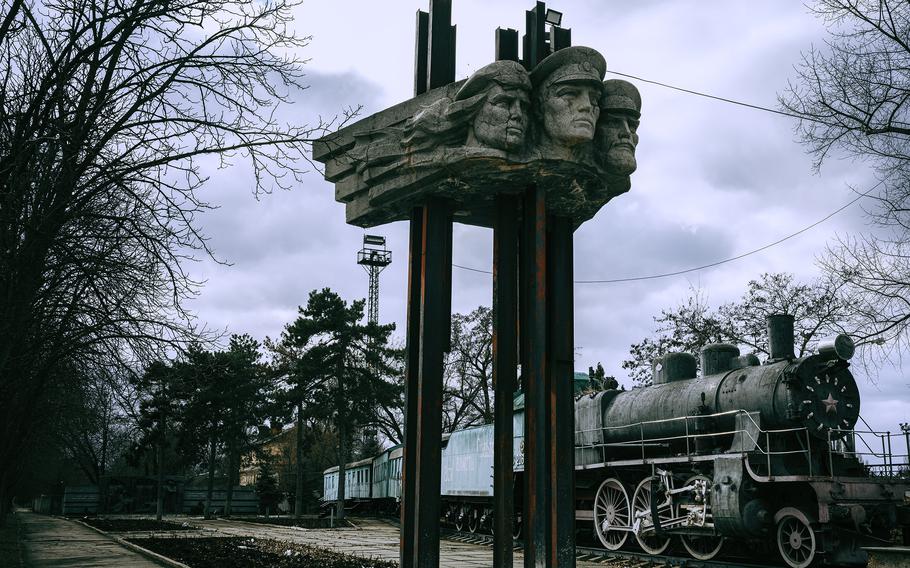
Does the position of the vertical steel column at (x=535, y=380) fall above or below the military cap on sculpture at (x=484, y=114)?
below

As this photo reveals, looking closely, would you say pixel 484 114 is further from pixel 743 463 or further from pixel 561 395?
pixel 743 463

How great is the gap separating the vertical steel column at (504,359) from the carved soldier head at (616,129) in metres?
1.21

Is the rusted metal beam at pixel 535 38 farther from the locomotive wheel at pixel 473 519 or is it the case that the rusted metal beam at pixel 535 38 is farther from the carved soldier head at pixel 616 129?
the locomotive wheel at pixel 473 519

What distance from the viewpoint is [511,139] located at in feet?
29.0

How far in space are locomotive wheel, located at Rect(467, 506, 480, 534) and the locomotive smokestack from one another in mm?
12224

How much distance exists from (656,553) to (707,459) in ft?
8.74

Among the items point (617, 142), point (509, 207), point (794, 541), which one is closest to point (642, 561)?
point (794, 541)

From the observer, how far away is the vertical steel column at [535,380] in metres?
8.86

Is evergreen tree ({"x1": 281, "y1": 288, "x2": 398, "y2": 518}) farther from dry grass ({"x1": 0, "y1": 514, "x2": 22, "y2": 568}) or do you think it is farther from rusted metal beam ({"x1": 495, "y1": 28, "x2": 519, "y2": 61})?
rusted metal beam ({"x1": 495, "y1": 28, "x2": 519, "y2": 61})

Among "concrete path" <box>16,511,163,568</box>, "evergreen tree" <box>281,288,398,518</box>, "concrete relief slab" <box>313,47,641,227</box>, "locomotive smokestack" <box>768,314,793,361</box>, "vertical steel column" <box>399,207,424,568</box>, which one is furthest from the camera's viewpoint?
"evergreen tree" <box>281,288,398,518</box>

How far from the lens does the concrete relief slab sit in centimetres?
894

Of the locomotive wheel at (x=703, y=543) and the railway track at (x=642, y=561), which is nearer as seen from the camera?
the railway track at (x=642, y=561)

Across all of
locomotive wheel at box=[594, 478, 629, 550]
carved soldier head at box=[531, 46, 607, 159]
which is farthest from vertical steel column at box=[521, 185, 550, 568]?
locomotive wheel at box=[594, 478, 629, 550]

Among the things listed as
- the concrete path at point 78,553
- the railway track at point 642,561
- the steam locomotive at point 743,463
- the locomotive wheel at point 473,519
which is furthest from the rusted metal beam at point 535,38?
the locomotive wheel at point 473,519
